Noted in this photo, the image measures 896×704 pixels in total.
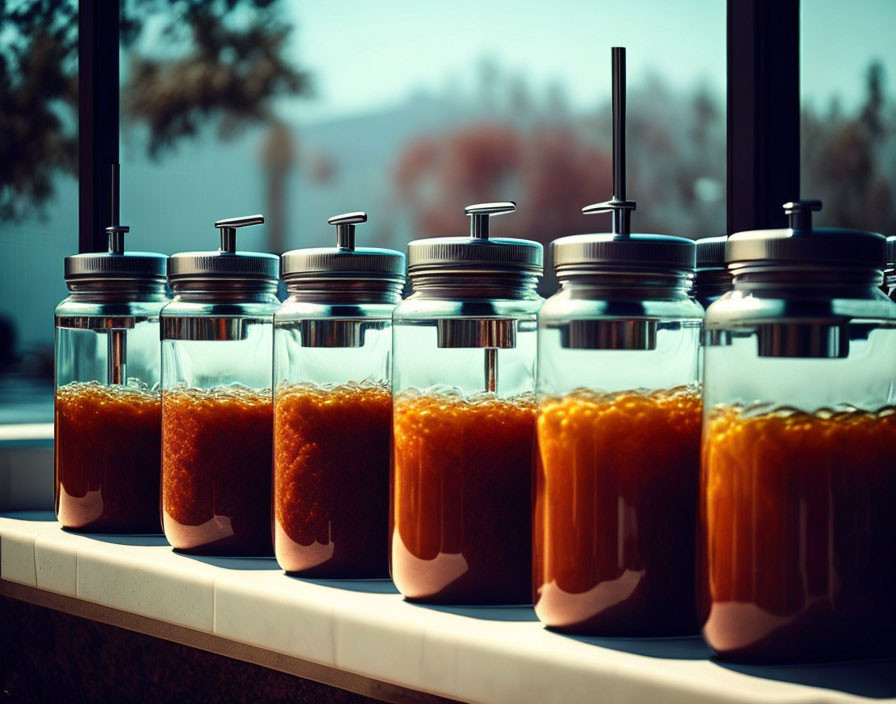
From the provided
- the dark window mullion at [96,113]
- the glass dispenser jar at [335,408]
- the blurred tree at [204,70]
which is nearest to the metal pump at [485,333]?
the glass dispenser jar at [335,408]

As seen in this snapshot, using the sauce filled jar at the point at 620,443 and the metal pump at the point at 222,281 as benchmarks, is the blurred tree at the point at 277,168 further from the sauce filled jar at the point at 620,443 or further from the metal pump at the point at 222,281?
the sauce filled jar at the point at 620,443

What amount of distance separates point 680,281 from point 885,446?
0.56 ft

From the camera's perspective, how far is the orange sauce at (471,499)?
812 millimetres

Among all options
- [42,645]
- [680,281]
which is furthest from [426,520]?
[42,645]

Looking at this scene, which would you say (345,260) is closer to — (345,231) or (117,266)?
(345,231)

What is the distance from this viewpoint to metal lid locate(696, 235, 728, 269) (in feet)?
2.78

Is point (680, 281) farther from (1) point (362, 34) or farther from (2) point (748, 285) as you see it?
(1) point (362, 34)

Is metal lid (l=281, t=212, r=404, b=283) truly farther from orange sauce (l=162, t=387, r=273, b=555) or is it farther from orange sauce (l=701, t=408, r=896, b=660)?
orange sauce (l=701, t=408, r=896, b=660)

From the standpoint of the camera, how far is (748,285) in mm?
684

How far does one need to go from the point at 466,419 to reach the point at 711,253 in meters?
0.23

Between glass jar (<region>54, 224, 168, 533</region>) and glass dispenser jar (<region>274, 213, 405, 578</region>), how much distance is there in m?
0.27

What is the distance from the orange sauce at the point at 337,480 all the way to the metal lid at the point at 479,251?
0.45ft

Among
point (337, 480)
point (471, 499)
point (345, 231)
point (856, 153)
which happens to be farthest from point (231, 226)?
point (856, 153)

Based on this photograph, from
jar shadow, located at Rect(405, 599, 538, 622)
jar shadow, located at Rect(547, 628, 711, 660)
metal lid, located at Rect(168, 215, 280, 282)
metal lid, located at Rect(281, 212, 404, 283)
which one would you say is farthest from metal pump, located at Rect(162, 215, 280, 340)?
jar shadow, located at Rect(547, 628, 711, 660)
